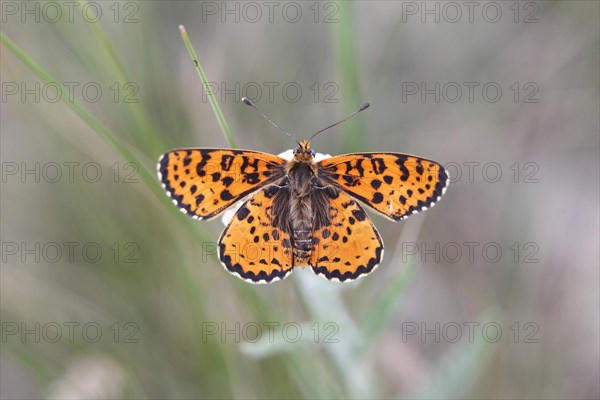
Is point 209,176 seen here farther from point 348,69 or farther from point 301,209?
point 348,69

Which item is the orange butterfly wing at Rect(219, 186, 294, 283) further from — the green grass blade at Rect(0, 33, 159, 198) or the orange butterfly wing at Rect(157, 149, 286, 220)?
the green grass blade at Rect(0, 33, 159, 198)

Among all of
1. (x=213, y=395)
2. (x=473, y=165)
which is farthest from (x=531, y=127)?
(x=213, y=395)

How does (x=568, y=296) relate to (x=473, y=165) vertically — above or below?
below

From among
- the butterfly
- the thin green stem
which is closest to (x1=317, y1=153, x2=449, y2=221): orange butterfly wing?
the butterfly

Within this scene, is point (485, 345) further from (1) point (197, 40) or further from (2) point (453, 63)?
(1) point (197, 40)

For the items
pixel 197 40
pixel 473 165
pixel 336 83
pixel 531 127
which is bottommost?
pixel 473 165

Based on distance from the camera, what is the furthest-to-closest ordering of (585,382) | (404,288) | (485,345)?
Answer: (585,382) → (485,345) → (404,288)

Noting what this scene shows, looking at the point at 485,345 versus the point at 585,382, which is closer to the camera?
the point at 485,345

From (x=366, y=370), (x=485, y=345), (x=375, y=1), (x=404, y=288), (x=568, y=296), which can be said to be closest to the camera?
(x=404, y=288)
